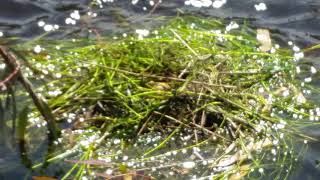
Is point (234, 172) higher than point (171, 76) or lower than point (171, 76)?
lower

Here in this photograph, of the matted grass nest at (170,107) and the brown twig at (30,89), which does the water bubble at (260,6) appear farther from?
the brown twig at (30,89)

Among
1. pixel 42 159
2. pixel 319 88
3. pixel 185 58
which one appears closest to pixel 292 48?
pixel 319 88

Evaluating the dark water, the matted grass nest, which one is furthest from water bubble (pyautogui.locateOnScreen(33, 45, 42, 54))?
the dark water

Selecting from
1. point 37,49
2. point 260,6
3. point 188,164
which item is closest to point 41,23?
point 37,49

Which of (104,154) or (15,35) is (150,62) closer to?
(104,154)

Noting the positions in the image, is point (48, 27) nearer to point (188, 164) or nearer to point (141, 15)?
point (141, 15)

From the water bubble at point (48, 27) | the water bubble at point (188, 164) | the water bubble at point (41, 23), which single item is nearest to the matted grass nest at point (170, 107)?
the water bubble at point (188, 164)

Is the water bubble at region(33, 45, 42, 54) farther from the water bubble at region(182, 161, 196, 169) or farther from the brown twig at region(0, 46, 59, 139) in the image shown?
the water bubble at region(182, 161, 196, 169)
